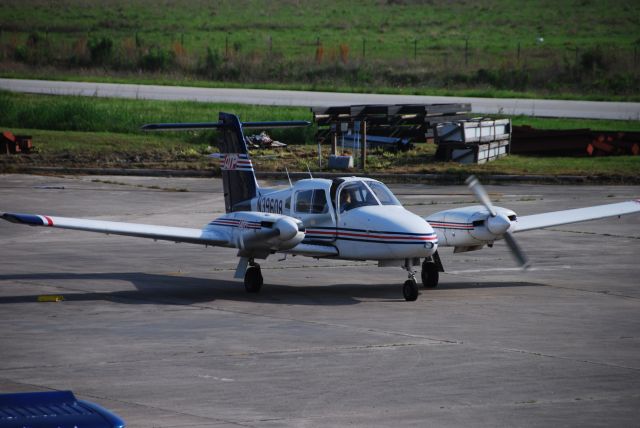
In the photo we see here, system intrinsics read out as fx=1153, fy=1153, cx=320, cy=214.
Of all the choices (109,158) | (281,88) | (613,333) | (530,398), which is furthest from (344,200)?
(281,88)


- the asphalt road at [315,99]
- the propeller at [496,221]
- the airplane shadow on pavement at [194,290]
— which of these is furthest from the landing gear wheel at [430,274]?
the asphalt road at [315,99]

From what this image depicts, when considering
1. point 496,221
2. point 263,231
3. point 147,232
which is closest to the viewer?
point 263,231

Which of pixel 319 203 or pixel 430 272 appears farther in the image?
pixel 430 272

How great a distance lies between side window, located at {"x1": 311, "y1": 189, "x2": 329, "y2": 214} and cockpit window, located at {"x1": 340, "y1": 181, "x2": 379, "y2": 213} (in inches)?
14.0

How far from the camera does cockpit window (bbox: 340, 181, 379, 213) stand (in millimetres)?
20812

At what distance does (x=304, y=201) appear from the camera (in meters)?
21.5

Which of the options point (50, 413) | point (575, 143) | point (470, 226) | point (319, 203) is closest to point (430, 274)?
point (470, 226)

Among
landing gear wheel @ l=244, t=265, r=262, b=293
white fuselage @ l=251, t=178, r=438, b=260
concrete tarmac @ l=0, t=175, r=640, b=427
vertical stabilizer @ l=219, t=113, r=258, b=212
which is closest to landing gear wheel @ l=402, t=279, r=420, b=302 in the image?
concrete tarmac @ l=0, t=175, r=640, b=427

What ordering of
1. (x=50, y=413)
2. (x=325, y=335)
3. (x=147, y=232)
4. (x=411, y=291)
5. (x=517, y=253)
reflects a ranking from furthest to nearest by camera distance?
(x=517, y=253), (x=147, y=232), (x=411, y=291), (x=325, y=335), (x=50, y=413)

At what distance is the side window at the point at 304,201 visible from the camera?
21.4 m

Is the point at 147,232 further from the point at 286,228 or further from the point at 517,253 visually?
the point at 517,253

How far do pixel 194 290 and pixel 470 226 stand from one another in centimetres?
525

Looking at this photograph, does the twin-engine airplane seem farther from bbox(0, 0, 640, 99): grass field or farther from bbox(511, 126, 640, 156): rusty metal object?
bbox(0, 0, 640, 99): grass field

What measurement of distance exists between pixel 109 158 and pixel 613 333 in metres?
27.3
